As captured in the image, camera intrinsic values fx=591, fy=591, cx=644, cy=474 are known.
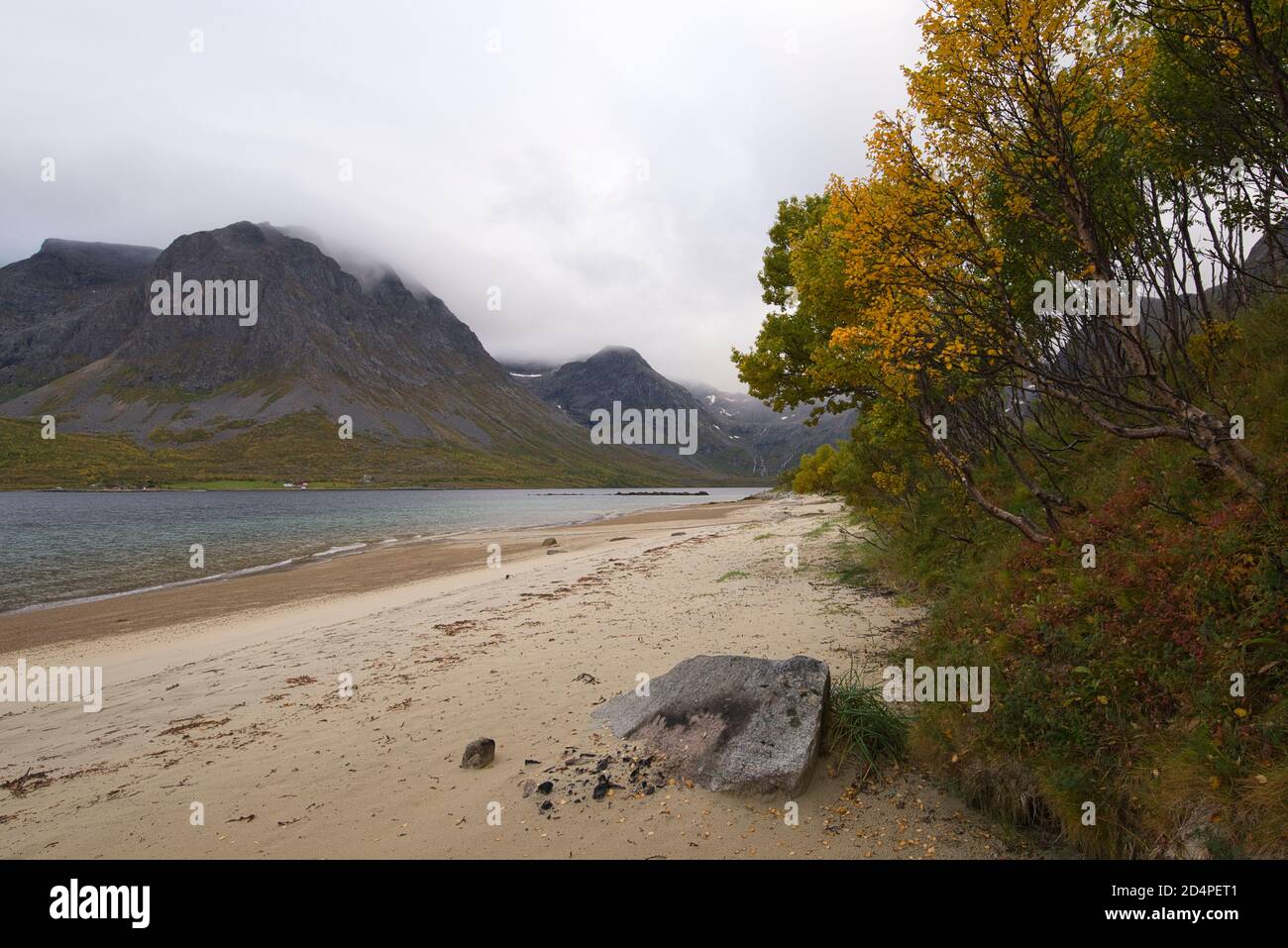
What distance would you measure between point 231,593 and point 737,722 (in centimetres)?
2457

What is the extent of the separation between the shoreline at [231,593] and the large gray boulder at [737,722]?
18453 mm

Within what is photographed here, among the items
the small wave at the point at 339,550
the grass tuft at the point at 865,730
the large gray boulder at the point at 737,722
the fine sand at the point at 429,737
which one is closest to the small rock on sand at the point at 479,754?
the fine sand at the point at 429,737

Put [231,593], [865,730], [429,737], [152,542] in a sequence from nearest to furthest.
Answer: [865,730] < [429,737] < [231,593] < [152,542]

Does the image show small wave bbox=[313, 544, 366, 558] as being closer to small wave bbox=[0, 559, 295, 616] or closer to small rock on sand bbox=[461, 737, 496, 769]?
small wave bbox=[0, 559, 295, 616]

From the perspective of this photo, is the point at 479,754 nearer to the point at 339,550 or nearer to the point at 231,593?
the point at 231,593

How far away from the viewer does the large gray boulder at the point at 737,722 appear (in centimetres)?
563

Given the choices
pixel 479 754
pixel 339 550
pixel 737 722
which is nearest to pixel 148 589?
pixel 339 550

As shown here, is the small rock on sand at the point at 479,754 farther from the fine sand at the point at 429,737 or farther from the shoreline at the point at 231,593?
the shoreline at the point at 231,593

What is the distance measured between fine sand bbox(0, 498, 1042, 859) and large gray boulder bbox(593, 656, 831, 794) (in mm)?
224

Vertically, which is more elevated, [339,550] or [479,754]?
[479,754]

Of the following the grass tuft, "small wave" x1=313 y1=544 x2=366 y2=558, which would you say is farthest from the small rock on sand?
"small wave" x1=313 y1=544 x2=366 y2=558

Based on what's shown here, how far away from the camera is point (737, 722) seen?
20.3ft

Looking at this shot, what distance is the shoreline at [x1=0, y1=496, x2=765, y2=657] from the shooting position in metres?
18.2

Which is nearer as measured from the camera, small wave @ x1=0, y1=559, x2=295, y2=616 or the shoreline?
the shoreline
